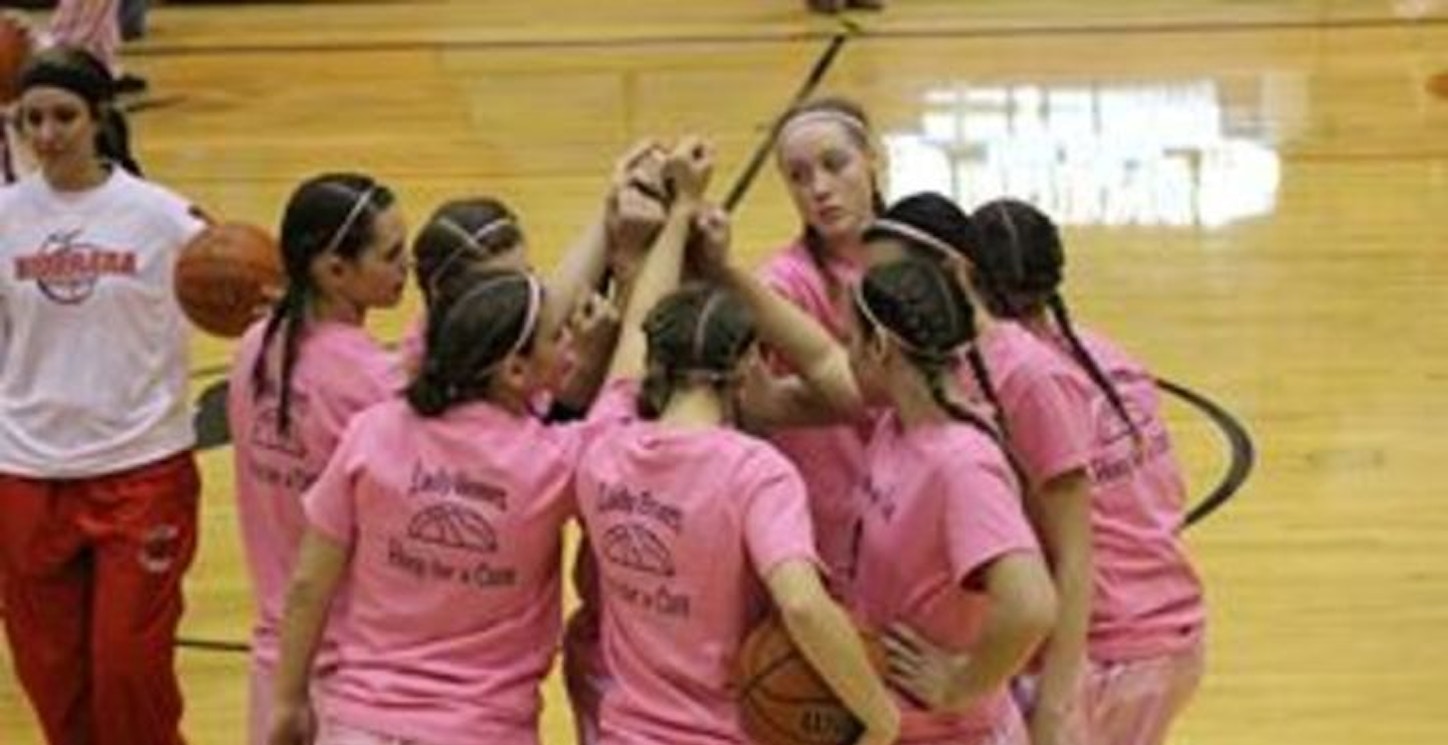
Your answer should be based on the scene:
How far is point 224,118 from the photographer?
53.2 feet

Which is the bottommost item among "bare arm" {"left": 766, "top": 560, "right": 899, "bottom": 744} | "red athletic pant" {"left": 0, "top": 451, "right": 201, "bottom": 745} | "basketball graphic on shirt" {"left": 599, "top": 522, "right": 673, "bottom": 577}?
"red athletic pant" {"left": 0, "top": 451, "right": 201, "bottom": 745}

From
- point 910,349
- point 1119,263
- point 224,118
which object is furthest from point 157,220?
point 224,118

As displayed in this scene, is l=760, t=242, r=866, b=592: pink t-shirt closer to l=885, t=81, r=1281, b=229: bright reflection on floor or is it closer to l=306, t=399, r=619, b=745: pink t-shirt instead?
l=306, t=399, r=619, b=745: pink t-shirt

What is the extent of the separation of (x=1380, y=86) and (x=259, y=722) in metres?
11.7

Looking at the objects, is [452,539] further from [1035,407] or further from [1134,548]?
[1134,548]

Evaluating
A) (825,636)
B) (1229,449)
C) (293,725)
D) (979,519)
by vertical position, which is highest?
(979,519)

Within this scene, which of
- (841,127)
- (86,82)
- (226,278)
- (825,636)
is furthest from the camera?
(86,82)

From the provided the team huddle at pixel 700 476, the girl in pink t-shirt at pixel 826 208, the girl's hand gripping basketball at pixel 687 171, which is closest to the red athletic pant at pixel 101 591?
the team huddle at pixel 700 476

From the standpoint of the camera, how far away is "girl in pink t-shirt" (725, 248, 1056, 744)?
4.23 meters

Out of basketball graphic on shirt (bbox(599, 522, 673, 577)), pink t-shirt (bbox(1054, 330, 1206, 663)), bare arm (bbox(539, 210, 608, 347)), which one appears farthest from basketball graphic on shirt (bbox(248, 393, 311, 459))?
pink t-shirt (bbox(1054, 330, 1206, 663))

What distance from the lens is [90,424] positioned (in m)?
6.12

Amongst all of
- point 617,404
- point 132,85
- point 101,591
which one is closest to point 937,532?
point 617,404

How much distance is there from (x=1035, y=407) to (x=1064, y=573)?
0.89 ft

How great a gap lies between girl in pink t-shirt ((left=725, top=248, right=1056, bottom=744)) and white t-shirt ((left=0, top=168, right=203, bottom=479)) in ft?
7.15
